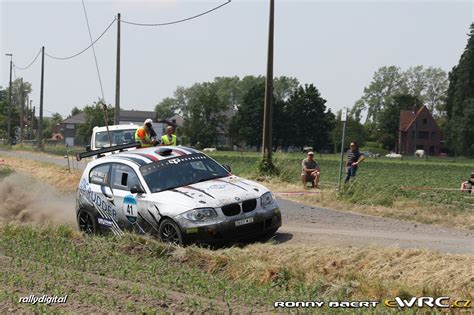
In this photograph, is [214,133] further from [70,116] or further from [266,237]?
[266,237]

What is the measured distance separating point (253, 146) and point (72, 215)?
97201 millimetres

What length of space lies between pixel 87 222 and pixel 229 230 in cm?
323

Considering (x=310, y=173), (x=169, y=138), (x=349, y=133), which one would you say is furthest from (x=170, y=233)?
(x=349, y=133)

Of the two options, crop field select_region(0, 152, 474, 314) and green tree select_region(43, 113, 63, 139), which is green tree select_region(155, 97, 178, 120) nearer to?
green tree select_region(43, 113, 63, 139)

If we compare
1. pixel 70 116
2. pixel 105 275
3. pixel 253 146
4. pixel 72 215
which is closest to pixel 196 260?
pixel 105 275

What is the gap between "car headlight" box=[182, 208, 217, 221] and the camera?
29.6 ft

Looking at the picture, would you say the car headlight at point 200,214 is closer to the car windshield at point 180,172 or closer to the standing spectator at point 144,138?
the car windshield at point 180,172

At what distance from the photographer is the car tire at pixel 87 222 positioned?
10703 mm

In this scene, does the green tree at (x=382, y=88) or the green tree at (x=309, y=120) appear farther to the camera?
the green tree at (x=382, y=88)

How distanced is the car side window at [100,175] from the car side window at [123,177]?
0.18 meters

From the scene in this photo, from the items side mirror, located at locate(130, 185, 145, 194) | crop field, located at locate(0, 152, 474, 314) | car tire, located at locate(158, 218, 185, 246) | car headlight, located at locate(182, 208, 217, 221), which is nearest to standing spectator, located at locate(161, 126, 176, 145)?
side mirror, located at locate(130, 185, 145, 194)

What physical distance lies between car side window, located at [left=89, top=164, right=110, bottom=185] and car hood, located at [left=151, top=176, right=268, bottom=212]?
148 centimetres

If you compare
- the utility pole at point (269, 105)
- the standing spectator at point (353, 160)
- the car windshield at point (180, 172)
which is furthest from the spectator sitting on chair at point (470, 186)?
the car windshield at point (180, 172)

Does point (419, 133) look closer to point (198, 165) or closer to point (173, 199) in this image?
point (198, 165)
